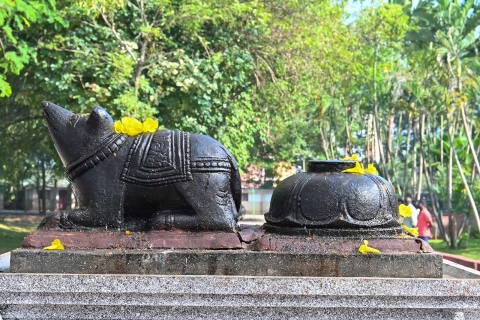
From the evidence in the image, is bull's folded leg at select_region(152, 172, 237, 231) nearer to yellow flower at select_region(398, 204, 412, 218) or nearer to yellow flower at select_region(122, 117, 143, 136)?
yellow flower at select_region(122, 117, 143, 136)

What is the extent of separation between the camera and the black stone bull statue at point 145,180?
3863 mm

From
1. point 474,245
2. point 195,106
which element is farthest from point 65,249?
point 474,245

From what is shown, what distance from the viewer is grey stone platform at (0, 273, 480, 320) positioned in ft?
11.2

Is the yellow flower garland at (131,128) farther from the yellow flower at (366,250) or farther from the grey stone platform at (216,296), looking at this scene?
the yellow flower at (366,250)

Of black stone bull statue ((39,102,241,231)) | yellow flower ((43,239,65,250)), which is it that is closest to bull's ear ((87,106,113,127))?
black stone bull statue ((39,102,241,231))

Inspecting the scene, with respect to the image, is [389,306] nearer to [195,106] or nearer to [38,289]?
[38,289]

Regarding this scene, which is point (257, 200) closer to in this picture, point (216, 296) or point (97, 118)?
point (97, 118)

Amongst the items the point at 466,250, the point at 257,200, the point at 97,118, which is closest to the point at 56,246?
the point at 97,118

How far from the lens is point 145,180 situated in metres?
3.85

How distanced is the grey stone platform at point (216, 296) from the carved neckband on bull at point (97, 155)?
76 cm

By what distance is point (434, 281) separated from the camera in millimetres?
3457

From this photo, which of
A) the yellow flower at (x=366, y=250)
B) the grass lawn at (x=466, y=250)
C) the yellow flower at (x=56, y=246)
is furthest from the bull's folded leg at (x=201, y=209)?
the grass lawn at (x=466, y=250)

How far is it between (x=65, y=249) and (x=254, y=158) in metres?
17.3

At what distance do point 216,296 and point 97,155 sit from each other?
1208 millimetres
